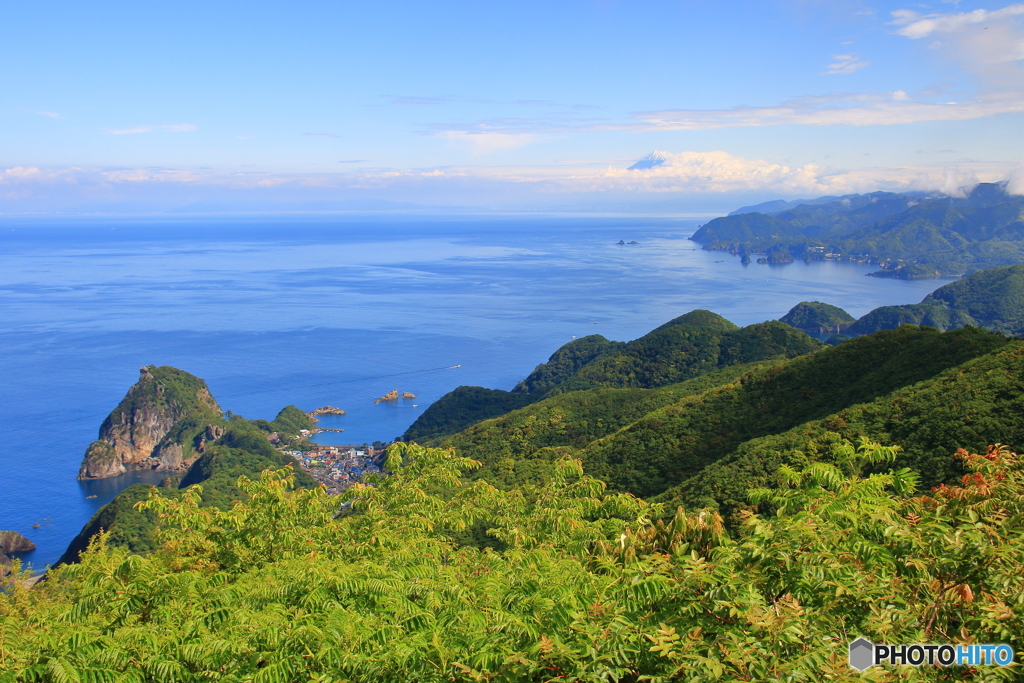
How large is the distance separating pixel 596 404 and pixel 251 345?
7077cm

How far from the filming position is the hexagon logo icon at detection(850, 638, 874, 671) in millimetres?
4160

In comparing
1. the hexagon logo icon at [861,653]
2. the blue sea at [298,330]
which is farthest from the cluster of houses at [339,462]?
the hexagon logo icon at [861,653]

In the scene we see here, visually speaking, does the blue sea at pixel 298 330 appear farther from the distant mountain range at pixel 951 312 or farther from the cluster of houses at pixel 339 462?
the distant mountain range at pixel 951 312

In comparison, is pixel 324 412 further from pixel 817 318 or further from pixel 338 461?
pixel 817 318

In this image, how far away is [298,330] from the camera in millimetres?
106000

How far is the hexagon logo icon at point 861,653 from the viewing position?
164 inches

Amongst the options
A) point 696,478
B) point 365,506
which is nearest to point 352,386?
point 696,478

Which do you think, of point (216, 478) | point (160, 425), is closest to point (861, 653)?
point (216, 478)

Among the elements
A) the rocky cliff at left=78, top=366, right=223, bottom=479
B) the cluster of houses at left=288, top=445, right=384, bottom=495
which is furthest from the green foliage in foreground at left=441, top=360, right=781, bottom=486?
the rocky cliff at left=78, top=366, right=223, bottom=479

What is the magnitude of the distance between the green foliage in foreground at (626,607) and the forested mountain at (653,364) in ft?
171

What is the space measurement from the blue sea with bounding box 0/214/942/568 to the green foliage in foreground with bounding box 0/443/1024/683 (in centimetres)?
5146

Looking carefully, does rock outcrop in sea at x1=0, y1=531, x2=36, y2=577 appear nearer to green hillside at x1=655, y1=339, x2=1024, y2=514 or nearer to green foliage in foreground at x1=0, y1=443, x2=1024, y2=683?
green hillside at x1=655, y1=339, x2=1024, y2=514

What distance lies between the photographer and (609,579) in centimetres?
619

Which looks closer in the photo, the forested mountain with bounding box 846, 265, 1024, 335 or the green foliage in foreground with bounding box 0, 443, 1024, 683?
the green foliage in foreground with bounding box 0, 443, 1024, 683
